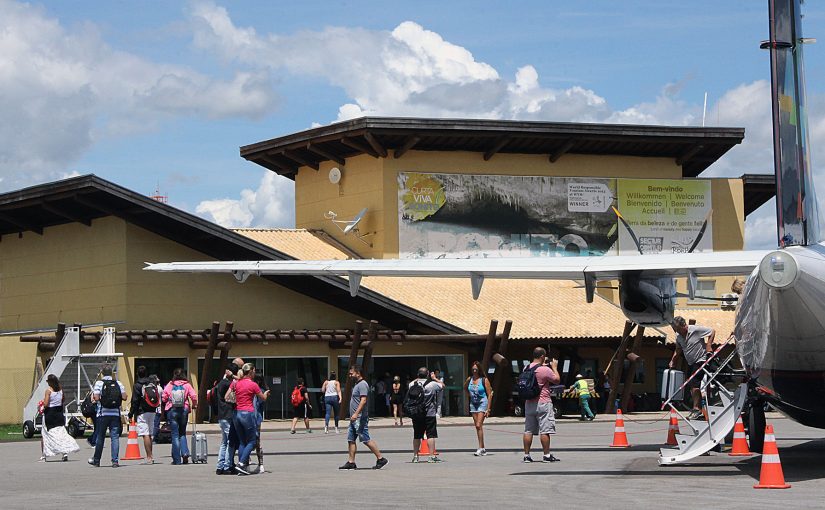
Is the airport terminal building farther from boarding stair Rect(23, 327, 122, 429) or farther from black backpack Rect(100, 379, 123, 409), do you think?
black backpack Rect(100, 379, 123, 409)

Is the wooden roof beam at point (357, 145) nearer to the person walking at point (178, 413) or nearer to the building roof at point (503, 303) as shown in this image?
the building roof at point (503, 303)

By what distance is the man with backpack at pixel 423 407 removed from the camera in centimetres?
1950

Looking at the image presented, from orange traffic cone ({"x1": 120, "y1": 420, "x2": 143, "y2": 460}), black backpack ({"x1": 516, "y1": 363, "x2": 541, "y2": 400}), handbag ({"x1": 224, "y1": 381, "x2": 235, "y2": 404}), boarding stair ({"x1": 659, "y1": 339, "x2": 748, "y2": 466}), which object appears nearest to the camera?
boarding stair ({"x1": 659, "y1": 339, "x2": 748, "y2": 466})

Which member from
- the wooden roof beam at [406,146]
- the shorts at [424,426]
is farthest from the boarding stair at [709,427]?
the wooden roof beam at [406,146]

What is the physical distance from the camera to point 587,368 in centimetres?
4194

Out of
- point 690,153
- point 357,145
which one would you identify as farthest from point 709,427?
point 690,153

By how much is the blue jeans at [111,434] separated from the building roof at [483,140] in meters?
24.1

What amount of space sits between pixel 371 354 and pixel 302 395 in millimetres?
5217

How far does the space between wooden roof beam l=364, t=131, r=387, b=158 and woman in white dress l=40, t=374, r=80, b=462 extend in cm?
2330

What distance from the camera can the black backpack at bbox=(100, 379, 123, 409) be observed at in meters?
20.2

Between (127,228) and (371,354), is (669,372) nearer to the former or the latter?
(371,354)

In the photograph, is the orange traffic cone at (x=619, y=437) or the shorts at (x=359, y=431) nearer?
the shorts at (x=359, y=431)

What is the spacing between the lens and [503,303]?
42.6 meters

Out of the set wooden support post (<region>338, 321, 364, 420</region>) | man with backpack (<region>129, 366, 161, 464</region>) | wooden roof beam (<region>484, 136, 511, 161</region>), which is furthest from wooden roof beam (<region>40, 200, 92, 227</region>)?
man with backpack (<region>129, 366, 161, 464</region>)
